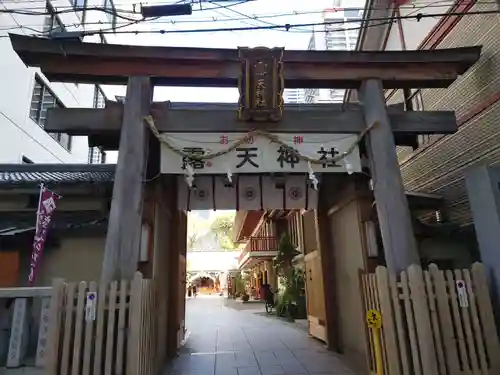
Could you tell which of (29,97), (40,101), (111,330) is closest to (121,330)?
(111,330)

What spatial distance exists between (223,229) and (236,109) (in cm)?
4343

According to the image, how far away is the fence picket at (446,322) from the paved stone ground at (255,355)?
2.13 m

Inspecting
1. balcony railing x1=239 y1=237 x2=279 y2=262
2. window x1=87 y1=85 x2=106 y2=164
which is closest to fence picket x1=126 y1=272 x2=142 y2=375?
window x1=87 y1=85 x2=106 y2=164

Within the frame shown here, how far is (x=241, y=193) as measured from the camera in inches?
286

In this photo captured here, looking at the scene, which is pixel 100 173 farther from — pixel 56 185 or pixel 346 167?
pixel 346 167

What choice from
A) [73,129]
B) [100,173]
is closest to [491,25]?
[73,129]

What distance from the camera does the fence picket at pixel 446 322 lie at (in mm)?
3820

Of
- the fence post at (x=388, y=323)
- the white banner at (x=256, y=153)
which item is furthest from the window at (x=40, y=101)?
the fence post at (x=388, y=323)

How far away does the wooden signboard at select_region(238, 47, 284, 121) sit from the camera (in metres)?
4.95

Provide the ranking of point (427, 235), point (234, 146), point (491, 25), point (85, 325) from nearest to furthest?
1. point (85, 325)
2. point (234, 146)
3. point (491, 25)
4. point (427, 235)

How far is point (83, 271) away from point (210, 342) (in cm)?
376

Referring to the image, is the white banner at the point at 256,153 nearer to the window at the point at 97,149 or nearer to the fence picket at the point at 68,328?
the fence picket at the point at 68,328

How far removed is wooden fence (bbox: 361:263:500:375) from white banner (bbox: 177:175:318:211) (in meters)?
3.39

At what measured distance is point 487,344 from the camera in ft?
13.0
